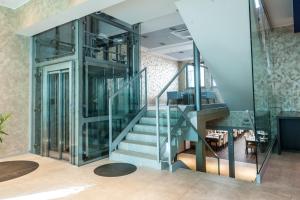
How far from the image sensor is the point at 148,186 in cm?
312

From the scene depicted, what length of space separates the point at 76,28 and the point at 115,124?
7.78 feet

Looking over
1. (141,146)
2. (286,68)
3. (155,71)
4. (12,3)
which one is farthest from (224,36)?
(155,71)

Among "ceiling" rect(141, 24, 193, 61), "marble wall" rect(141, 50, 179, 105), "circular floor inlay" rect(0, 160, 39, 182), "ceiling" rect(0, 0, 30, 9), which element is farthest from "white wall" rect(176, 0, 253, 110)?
"marble wall" rect(141, 50, 179, 105)

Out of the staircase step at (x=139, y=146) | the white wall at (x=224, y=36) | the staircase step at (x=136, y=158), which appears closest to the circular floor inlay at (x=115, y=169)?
the staircase step at (x=136, y=158)

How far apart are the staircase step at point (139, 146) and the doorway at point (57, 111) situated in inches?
47.5

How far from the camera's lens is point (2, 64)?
15.6ft

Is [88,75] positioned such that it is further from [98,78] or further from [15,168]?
[15,168]

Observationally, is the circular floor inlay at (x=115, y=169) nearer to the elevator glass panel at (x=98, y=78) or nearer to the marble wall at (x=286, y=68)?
the elevator glass panel at (x=98, y=78)

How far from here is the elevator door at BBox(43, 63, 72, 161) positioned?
14.9 feet

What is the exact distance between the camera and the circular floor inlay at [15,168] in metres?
3.62

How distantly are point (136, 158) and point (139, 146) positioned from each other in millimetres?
384

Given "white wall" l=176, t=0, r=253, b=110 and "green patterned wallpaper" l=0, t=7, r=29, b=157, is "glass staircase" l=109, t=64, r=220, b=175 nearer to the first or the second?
"white wall" l=176, t=0, r=253, b=110

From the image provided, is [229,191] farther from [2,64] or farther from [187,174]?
[2,64]

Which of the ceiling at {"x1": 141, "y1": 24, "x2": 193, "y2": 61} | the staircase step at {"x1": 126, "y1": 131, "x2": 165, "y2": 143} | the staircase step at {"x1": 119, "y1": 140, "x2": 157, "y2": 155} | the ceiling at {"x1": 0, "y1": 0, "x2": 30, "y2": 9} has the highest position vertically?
the ceiling at {"x1": 141, "y1": 24, "x2": 193, "y2": 61}
